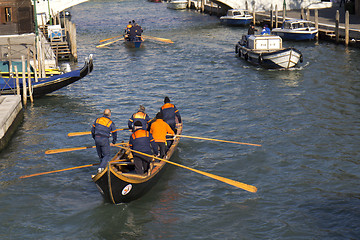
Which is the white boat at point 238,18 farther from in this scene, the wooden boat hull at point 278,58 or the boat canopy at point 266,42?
the wooden boat hull at point 278,58

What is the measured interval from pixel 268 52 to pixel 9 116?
16878mm

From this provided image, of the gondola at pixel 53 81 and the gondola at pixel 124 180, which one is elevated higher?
the gondola at pixel 53 81

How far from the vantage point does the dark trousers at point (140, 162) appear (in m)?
13.5

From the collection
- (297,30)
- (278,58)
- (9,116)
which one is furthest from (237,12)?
(9,116)

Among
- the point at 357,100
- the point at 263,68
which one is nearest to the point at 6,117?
the point at 357,100

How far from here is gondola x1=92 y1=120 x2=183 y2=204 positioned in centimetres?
1245

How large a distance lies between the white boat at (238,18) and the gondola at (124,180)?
39823 mm

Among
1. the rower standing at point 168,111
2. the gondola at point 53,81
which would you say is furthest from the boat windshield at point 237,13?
the rower standing at point 168,111

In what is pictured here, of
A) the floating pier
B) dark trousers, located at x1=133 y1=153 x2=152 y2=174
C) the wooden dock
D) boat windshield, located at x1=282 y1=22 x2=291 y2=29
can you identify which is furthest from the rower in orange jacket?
boat windshield, located at x1=282 y1=22 x2=291 y2=29

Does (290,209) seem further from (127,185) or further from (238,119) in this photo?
(238,119)

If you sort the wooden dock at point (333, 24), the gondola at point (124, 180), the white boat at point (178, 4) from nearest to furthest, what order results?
the gondola at point (124, 180)
the wooden dock at point (333, 24)
the white boat at point (178, 4)

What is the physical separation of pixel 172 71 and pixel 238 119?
11.6m

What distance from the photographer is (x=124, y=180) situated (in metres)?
12.7

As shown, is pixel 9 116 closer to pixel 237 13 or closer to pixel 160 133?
pixel 160 133
